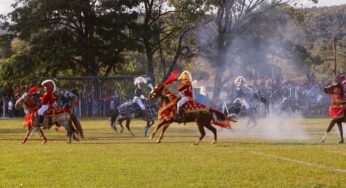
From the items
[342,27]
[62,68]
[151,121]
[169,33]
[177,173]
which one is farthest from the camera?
[342,27]

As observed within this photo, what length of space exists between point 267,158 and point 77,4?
36.5 m

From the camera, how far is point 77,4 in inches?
1950

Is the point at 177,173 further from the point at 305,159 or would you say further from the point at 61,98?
the point at 61,98

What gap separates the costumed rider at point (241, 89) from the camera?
27.7m

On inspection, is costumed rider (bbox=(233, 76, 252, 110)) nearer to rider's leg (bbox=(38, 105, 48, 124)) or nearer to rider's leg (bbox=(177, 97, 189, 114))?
rider's leg (bbox=(177, 97, 189, 114))

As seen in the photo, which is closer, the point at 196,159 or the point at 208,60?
the point at 196,159

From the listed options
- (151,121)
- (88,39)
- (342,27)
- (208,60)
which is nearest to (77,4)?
(88,39)

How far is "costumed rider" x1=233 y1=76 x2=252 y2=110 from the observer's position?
90.7 ft

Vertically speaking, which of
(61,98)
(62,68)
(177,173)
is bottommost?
(177,173)

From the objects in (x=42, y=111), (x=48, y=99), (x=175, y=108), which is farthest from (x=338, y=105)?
(x=42, y=111)

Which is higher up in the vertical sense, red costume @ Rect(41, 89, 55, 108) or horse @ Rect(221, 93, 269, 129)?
red costume @ Rect(41, 89, 55, 108)

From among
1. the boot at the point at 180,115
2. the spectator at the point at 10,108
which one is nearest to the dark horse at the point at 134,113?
the boot at the point at 180,115

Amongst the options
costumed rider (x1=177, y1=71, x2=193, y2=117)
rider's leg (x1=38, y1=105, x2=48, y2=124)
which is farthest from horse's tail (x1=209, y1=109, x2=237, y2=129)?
rider's leg (x1=38, y1=105, x2=48, y2=124)

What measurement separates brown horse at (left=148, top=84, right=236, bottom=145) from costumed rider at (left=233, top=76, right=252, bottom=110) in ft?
17.8
